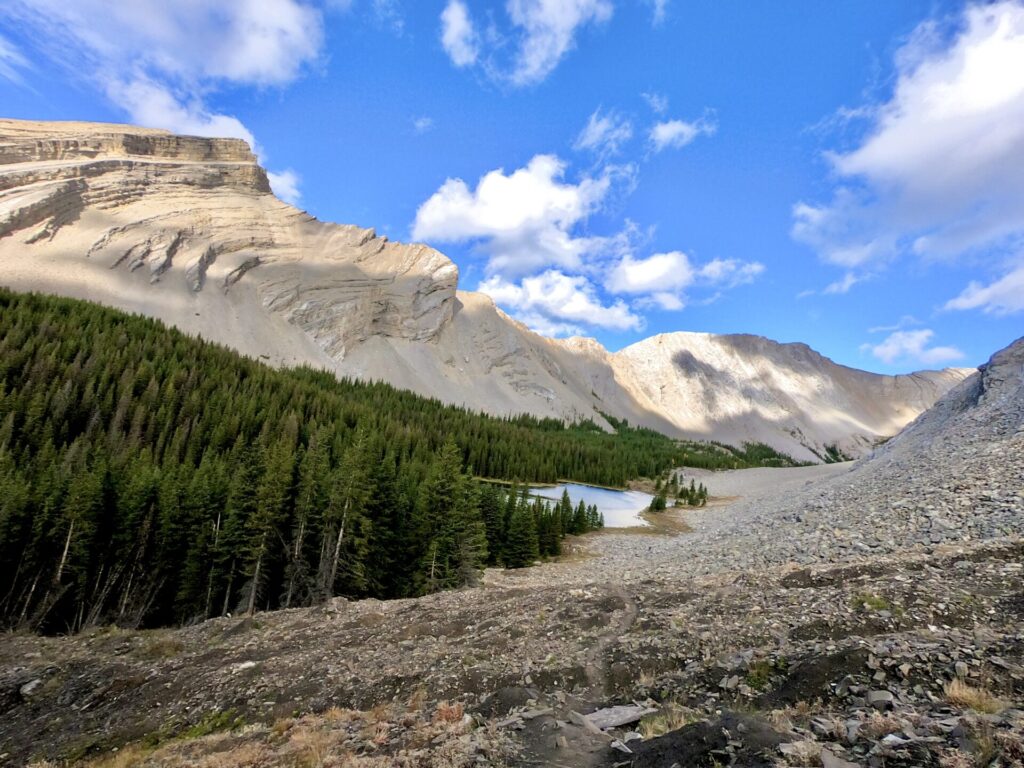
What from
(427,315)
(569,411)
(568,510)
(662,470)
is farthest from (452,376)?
(568,510)

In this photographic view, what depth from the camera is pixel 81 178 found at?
148 meters

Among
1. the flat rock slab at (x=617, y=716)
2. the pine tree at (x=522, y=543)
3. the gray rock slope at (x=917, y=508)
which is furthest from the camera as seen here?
the pine tree at (x=522, y=543)

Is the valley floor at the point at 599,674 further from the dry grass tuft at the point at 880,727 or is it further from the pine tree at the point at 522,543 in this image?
the pine tree at the point at 522,543

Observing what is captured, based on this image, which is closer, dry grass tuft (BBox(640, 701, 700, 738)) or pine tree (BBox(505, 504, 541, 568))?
dry grass tuft (BBox(640, 701, 700, 738))

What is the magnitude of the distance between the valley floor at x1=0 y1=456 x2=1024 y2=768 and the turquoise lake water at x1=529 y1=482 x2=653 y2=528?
4824cm

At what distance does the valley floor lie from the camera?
648 cm

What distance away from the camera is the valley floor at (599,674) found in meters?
6.48

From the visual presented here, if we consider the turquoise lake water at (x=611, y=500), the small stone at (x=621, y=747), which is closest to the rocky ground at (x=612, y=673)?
the small stone at (x=621, y=747)

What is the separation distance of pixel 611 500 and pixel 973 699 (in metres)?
85.7

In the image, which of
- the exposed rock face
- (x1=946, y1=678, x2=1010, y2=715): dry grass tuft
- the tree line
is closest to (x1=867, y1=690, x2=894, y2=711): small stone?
(x1=946, y1=678, x2=1010, y2=715): dry grass tuft

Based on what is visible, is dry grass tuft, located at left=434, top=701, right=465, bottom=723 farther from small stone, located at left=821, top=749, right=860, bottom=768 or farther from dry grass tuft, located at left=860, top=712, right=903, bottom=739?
dry grass tuft, located at left=860, top=712, right=903, bottom=739

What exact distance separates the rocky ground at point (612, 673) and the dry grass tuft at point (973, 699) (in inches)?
1.2

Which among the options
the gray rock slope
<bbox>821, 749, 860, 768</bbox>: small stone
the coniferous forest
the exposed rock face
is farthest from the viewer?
the exposed rock face

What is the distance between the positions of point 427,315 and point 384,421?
101 metres
